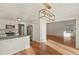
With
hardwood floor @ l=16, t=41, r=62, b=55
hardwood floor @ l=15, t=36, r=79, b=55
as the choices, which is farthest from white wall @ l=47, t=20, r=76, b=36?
hardwood floor @ l=16, t=41, r=62, b=55

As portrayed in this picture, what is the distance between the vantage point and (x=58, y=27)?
7.60 ft

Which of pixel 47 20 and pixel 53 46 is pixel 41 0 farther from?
pixel 53 46

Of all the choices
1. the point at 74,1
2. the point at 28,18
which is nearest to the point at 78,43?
the point at 74,1

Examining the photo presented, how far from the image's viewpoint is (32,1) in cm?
172

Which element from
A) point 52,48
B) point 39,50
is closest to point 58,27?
point 52,48

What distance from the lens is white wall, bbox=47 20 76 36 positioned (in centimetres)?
219

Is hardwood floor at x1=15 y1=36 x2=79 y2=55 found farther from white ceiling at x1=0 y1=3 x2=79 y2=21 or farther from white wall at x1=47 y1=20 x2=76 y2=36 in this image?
white ceiling at x1=0 y1=3 x2=79 y2=21

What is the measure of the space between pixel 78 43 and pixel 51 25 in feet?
2.15

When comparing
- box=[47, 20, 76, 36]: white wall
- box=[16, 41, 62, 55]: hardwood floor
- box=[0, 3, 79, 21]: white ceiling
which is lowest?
box=[16, 41, 62, 55]: hardwood floor

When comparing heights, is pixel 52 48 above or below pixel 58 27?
below

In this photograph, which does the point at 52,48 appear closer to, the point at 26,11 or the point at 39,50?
the point at 39,50

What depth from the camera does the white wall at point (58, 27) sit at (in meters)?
2.19

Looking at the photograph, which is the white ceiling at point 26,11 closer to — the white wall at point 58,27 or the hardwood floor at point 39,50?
the white wall at point 58,27

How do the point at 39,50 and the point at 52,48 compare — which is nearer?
the point at 39,50
